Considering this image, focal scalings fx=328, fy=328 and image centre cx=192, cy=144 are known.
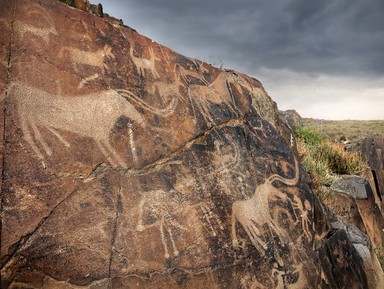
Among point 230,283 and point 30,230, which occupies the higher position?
point 30,230

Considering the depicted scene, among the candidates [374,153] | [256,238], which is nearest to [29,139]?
[256,238]

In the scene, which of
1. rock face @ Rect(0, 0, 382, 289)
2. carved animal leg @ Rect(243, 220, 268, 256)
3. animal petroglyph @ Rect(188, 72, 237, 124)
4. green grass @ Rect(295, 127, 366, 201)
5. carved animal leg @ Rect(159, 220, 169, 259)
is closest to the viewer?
rock face @ Rect(0, 0, 382, 289)

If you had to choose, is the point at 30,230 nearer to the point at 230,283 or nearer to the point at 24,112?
the point at 24,112

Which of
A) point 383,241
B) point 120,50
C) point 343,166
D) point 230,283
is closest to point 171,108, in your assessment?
point 120,50

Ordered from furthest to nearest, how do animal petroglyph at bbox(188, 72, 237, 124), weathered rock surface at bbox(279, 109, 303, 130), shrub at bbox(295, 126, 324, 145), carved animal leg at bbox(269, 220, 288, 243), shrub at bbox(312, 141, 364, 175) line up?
shrub at bbox(295, 126, 324, 145)
weathered rock surface at bbox(279, 109, 303, 130)
shrub at bbox(312, 141, 364, 175)
animal petroglyph at bbox(188, 72, 237, 124)
carved animal leg at bbox(269, 220, 288, 243)

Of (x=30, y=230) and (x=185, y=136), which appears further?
(x=185, y=136)

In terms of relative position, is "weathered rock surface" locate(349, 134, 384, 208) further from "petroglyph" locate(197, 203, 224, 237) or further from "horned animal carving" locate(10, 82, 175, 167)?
"horned animal carving" locate(10, 82, 175, 167)

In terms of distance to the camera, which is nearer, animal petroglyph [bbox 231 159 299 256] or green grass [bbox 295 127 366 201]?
animal petroglyph [bbox 231 159 299 256]

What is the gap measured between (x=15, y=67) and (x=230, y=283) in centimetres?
231

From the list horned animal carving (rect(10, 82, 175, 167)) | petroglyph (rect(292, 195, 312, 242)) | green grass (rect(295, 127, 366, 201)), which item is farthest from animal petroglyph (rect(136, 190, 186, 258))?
green grass (rect(295, 127, 366, 201))

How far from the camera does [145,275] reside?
236cm

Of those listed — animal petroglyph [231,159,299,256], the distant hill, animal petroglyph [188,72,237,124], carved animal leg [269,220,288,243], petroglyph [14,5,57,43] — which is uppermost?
petroglyph [14,5,57,43]

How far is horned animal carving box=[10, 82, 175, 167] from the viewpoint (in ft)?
7.39

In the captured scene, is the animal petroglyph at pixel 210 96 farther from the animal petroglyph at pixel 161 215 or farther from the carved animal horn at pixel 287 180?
the animal petroglyph at pixel 161 215
